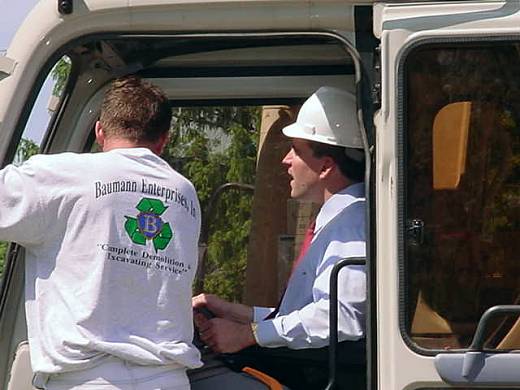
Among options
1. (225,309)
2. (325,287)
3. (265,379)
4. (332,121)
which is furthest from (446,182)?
(225,309)

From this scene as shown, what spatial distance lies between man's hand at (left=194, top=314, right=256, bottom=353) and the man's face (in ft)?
1.66

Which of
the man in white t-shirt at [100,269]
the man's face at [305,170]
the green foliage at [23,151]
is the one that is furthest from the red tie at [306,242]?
the green foliage at [23,151]

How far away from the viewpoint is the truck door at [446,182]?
2.83 m

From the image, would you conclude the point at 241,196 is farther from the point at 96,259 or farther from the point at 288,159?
the point at 96,259

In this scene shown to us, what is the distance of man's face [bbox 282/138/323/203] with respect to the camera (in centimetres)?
353

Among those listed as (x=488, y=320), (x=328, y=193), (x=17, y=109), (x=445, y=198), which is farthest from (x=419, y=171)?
(x=17, y=109)

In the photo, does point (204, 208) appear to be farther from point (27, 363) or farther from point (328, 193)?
point (27, 363)

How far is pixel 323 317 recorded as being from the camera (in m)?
3.17

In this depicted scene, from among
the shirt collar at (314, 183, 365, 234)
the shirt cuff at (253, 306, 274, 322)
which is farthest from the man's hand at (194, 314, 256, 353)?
the shirt collar at (314, 183, 365, 234)

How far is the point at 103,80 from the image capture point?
371 centimetres

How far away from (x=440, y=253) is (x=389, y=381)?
0.37 meters

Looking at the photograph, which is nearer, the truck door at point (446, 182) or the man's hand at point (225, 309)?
the truck door at point (446, 182)

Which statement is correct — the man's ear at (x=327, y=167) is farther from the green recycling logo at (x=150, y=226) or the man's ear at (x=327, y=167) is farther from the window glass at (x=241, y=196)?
the green recycling logo at (x=150, y=226)

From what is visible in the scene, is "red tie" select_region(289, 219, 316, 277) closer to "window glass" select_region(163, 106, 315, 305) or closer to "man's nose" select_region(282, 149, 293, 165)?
"window glass" select_region(163, 106, 315, 305)
